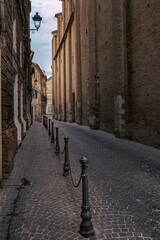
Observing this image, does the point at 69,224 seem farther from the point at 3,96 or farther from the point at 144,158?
the point at 144,158

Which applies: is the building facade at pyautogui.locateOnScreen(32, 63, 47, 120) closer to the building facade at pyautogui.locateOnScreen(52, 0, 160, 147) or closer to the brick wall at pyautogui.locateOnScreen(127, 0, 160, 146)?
the building facade at pyautogui.locateOnScreen(52, 0, 160, 147)

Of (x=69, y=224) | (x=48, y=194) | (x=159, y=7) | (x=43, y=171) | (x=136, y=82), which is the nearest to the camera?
(x=69, y=224)

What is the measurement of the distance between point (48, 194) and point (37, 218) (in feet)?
3.53

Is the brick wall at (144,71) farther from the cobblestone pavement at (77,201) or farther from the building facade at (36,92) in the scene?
the building facade at (36,92)

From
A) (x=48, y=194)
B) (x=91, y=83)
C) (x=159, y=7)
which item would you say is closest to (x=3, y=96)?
(x=48, y=194)

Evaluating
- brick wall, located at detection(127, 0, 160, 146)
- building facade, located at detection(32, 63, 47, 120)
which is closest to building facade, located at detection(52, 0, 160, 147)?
brick wall, located at detection(127, 0, 160, 146)

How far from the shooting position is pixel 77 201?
14.5 ft

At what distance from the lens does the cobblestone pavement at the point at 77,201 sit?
3312 mm

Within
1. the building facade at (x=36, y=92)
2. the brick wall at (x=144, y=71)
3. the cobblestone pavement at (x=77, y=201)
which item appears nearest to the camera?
the cobblestone pavement at (x=77, y=201)

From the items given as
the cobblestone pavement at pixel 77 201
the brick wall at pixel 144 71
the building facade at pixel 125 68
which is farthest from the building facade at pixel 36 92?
the cobblestone pavement at pixel 77 201

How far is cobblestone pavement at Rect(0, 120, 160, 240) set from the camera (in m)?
3.31

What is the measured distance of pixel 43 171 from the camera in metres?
6.67

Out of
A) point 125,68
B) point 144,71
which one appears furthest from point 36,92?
point 144,71

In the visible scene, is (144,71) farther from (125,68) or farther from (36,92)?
(36,92)
